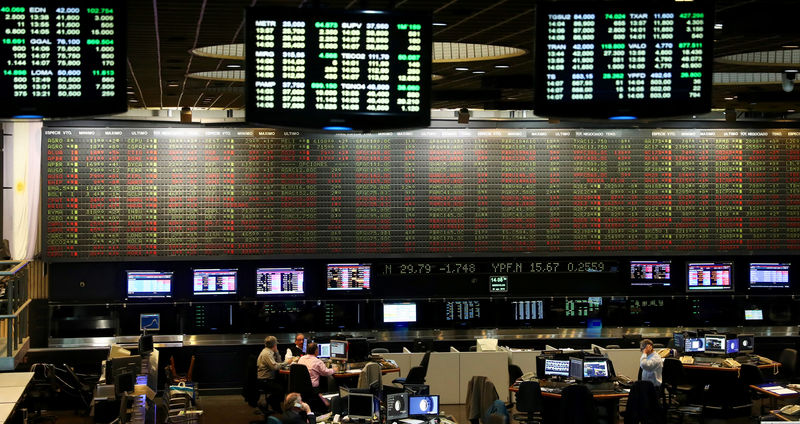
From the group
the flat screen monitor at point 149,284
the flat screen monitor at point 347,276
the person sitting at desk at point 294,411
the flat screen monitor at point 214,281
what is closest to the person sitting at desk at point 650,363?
the flat screen monitor at point 347,276

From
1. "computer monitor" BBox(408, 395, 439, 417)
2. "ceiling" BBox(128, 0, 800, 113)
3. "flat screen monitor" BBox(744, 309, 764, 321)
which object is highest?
"ceiling" BBox(128, 0, 800, 113)

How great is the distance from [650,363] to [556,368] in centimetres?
116

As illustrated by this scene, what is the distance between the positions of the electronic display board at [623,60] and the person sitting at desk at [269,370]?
25.8 feet

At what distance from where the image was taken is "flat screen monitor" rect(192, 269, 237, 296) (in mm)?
14531

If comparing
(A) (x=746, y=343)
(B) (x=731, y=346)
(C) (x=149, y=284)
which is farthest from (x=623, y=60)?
(C) (x=149, y=284)

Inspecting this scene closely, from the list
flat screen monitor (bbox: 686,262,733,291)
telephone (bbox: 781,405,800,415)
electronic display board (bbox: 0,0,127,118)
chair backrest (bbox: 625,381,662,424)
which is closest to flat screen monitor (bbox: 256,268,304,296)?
chair backrest (bbox: 625,381,662,424)

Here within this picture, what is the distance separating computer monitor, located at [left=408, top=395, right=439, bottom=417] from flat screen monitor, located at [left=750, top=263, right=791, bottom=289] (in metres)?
7.45

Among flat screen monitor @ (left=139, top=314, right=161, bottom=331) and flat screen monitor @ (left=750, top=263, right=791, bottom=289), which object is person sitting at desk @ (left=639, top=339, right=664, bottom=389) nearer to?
flat screen monitor @ (left=750, top=263, right=791, bottom=289)

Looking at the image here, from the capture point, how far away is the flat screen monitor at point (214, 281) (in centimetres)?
1453

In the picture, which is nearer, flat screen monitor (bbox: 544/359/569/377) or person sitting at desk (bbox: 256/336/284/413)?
flat screen monitor (bbox: 544/359/569/377)

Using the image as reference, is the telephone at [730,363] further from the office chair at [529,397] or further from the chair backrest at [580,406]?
the chair backrest at [580,406]

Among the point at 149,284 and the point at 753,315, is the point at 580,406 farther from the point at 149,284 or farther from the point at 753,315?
the point at 149,284

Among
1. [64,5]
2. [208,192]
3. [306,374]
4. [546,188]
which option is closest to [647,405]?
[306,374]

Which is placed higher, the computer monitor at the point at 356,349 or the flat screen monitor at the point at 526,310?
the flat screen monitor at the point at 526,310
